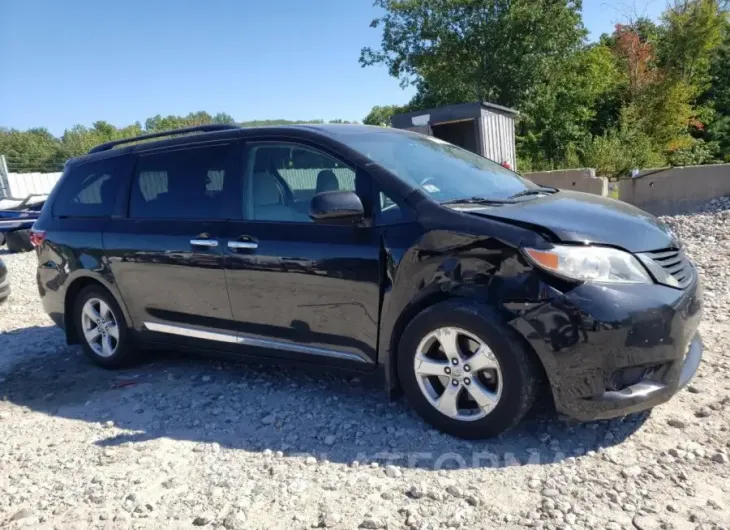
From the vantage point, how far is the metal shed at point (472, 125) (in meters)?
14.4

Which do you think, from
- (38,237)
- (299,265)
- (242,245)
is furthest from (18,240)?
(299,265)

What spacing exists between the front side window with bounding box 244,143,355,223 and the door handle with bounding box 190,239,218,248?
315 millimetres

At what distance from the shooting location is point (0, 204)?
15.9 metres

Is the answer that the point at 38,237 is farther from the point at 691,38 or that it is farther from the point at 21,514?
the point at 691,38

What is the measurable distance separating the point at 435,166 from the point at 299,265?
3.63ft

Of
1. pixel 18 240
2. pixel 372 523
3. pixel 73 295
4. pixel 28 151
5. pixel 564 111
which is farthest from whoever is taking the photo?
pixel 28 151

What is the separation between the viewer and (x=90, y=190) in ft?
16.5

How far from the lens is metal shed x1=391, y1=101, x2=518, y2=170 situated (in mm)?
14383

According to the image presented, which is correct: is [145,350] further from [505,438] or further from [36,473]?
[505,438]

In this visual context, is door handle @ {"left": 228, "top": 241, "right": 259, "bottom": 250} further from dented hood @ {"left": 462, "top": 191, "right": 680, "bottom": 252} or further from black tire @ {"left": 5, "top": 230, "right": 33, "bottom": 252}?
black tire @ {"left": 5, "top": 230, "right": 33, "bottom": 252}

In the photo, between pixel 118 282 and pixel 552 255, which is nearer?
pixel 552 255

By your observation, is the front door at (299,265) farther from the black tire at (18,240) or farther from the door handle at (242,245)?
the black tire at (18,240)

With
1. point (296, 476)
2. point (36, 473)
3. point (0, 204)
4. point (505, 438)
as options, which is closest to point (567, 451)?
point (505, 438)

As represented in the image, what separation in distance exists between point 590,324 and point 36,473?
3146 mm
